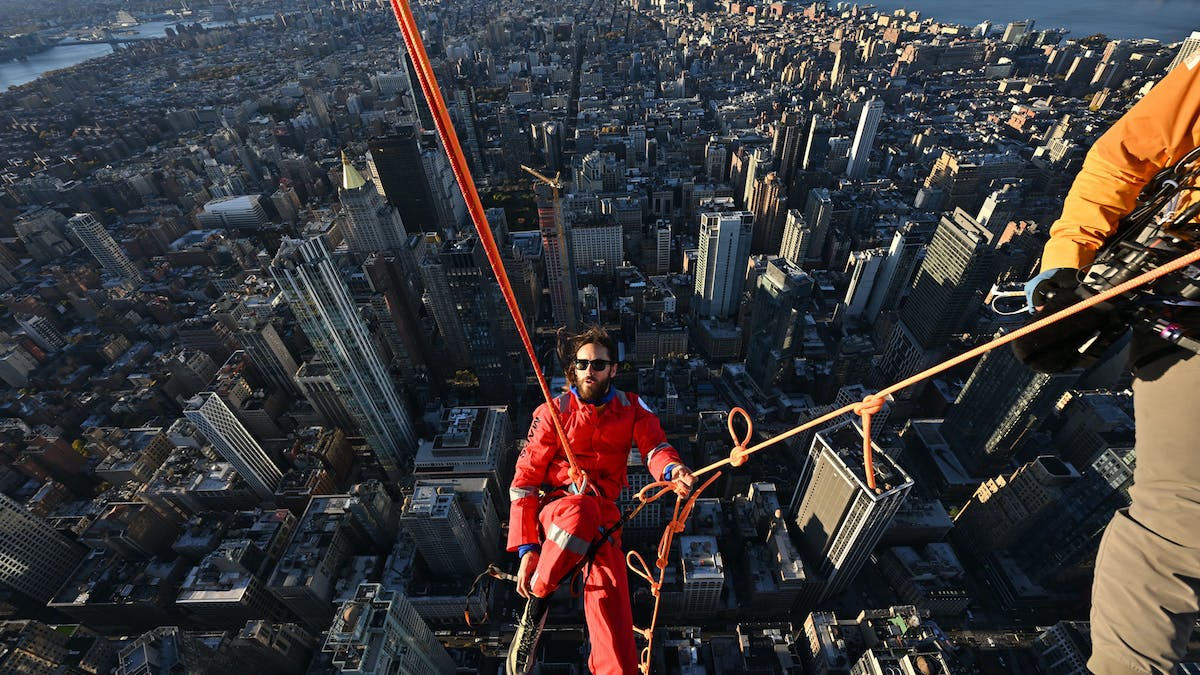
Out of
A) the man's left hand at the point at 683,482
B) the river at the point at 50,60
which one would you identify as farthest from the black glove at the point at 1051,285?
the river at the point at 50,60

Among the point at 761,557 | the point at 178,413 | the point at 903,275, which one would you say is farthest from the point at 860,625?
the point at 178,413

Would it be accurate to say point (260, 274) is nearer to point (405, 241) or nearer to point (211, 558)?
point (405, 241)

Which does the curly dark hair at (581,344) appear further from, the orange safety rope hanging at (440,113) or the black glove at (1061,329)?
the black glove at (1061,329)

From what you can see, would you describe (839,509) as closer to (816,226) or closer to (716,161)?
(816,226)

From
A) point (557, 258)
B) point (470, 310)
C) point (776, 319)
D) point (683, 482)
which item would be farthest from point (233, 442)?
point (776, 319)

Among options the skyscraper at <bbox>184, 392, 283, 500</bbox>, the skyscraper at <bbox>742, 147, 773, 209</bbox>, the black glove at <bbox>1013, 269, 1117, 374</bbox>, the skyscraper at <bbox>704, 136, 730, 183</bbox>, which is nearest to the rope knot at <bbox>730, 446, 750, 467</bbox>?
the black glove at <bbox>1013, 269, 1117, 374</bbox>

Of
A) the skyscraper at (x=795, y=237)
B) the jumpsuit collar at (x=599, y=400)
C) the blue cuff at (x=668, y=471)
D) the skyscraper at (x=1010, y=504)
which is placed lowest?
the skyscraper at (x=1010, y=504)

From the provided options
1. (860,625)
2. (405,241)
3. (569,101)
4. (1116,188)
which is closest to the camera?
(1116,188)
